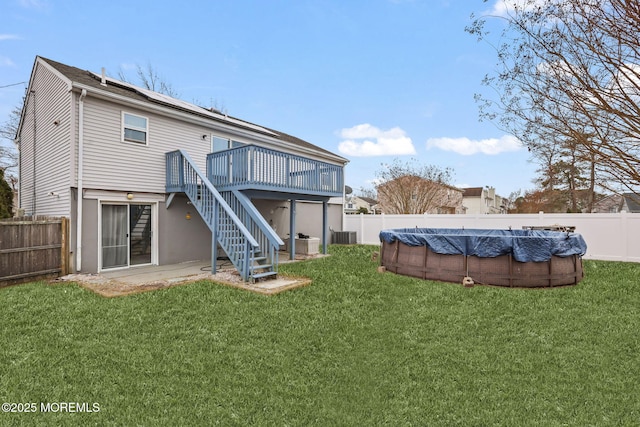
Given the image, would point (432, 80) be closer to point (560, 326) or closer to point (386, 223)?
point (386, 223)

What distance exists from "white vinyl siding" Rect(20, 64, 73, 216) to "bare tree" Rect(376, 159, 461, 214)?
20.6 metres

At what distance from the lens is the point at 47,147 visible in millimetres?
9172

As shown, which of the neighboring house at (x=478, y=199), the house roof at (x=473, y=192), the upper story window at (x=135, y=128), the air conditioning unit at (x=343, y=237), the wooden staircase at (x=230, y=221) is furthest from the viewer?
the house roof at (x=473, y=192)

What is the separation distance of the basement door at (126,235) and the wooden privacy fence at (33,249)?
2.74 feet

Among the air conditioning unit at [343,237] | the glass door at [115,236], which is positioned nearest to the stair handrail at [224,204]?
the glass door at [115,236]

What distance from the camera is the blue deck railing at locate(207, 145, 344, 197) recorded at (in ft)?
28.2

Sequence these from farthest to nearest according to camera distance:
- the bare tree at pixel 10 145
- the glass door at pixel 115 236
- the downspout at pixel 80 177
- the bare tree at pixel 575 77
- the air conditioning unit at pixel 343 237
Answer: the bare tree at pixel 10 145 → the air conditioning unit at pixel 343 237 → the glass door at pixel 115 236 → the downspout at pixel 80 177 → the bare tree at pixel 575 77

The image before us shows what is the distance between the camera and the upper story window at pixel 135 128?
851 centimetres

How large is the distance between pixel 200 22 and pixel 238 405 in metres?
14.7

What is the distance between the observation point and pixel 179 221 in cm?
972

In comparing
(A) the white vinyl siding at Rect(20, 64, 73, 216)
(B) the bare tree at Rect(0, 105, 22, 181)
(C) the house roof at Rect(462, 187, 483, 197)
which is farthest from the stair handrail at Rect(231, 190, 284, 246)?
(C) the house roof at Rect(462, 187, 483, 197)

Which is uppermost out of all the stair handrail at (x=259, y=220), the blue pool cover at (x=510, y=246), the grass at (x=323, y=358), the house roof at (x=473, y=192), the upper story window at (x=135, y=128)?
the house roof at (x=473, y=192)

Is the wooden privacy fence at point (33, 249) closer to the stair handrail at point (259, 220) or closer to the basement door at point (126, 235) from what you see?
the basement door at point (126, 235)

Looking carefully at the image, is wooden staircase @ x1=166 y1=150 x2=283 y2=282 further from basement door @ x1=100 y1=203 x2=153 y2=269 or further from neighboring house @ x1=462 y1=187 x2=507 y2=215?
neighboring house @ x1=462 y1=187 x2=507 y2=215
